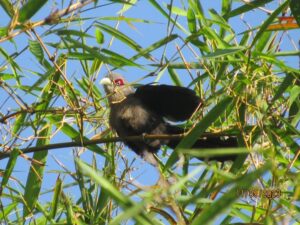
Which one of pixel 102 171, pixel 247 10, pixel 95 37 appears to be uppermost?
pixel 247 10

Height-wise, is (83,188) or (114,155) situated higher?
(114,155)

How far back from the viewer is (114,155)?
2.66 metres

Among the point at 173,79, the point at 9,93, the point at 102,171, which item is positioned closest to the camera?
the point at 9,93

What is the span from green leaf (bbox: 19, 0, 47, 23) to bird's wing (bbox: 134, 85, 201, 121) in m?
1.19

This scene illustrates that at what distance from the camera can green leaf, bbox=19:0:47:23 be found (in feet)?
6.40

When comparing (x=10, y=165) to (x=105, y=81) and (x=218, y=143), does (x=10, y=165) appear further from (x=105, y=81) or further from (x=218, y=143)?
(x=105, y=81)

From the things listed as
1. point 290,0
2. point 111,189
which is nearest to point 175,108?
point 290,0

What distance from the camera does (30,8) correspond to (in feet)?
6.41

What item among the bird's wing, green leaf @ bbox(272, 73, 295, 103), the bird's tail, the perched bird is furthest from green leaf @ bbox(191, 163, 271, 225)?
the perched bird

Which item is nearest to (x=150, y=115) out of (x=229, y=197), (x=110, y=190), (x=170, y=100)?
(x=170, y=100)

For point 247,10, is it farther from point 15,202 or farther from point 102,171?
point 15,202

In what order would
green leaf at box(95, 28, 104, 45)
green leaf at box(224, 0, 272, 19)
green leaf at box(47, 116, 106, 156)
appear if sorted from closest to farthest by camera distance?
1. green leaf at box(224, 0, 272, 19)
2. green leaf at box(95, 28, 104, 45)
3. green leaf at box(47, 116, 106, 156)

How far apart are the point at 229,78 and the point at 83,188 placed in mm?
691

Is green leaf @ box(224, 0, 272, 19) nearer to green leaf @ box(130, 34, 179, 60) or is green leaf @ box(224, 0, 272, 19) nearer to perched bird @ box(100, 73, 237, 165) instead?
green leaf @ box(130, 34, 179, 60)
